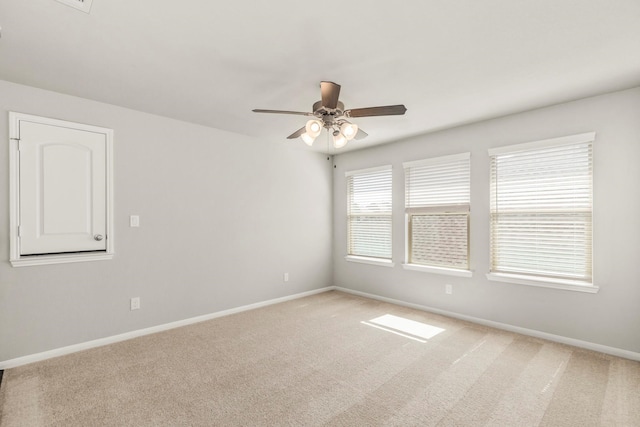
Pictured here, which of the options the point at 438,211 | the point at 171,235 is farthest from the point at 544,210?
the point at 171,235

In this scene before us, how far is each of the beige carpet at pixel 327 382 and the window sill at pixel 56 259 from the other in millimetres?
918

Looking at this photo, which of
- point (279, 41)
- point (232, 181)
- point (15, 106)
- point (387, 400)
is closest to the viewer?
point (279, 41)

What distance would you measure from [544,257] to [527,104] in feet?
5.50

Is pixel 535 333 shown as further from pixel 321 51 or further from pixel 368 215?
pixel 321 51

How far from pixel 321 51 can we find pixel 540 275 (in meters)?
3.31

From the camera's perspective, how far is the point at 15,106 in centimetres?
279

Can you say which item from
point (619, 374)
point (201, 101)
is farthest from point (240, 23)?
point (619, 374)

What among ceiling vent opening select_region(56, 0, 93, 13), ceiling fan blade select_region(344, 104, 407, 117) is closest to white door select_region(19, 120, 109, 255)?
ceiling vent opening select_region(56, 0, 93, 13)

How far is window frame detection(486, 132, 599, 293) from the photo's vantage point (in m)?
3.10

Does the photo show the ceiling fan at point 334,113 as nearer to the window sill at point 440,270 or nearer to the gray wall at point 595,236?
the gray wall at point 595,236

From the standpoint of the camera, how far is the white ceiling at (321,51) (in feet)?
6.04

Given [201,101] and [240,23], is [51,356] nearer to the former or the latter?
[201,101]

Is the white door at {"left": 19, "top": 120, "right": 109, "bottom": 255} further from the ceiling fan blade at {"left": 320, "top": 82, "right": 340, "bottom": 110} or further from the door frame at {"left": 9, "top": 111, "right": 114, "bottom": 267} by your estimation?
the ceiling fan blade at {"left": 320, "top": 82, "right": 340, "bottom": 110}

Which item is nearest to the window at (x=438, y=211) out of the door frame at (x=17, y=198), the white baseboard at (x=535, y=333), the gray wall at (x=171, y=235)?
the white baseboard at (x=535, y=333)
